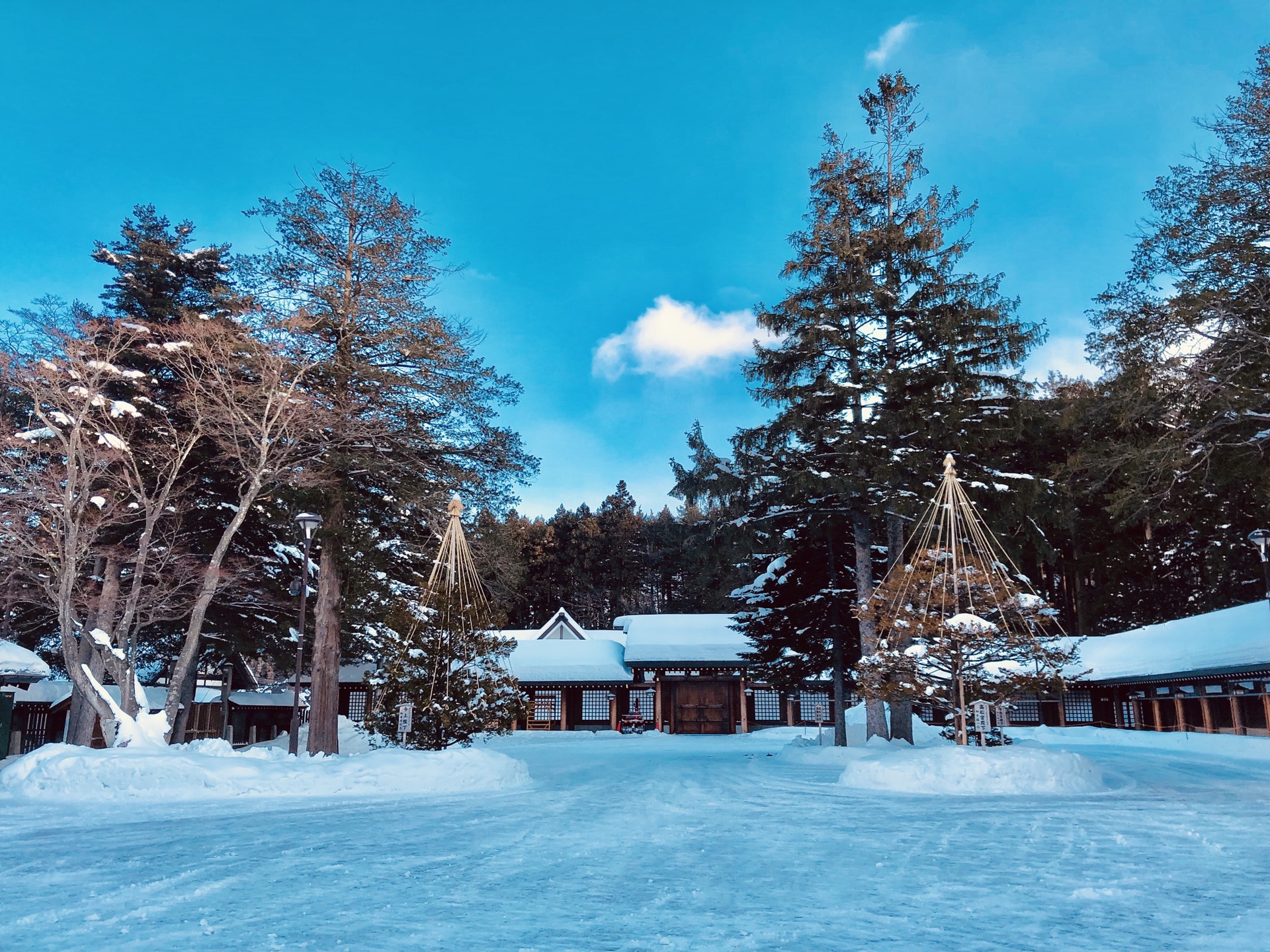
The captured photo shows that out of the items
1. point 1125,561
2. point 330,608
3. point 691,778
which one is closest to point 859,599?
point 691,778

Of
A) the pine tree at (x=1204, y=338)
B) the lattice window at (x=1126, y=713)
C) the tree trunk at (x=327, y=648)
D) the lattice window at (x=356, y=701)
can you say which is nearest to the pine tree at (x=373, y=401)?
the tree trunk at (x=327, y=648)

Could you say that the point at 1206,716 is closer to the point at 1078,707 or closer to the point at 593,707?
the point at 1078,707

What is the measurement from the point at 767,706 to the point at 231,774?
→ 999 inches

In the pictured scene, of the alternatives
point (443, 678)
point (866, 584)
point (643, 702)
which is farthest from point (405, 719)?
point (643, 702)

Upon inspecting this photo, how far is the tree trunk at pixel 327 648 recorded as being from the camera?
1642cm

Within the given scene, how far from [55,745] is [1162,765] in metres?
19.4

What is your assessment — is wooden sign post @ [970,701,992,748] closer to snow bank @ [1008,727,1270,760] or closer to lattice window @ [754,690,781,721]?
snow bank @ [1008,727,1270,760]

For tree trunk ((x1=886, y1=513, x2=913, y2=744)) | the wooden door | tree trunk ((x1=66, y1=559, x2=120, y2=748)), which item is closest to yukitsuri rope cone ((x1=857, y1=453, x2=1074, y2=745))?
tree trunk ((x1=886, y1=513, x2=913, y2=744))

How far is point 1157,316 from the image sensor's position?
16297mm

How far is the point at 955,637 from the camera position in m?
13.0

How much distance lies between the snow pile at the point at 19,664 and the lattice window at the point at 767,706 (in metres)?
23.6

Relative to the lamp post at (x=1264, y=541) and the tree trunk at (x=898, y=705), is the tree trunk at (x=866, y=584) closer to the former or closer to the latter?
the tree trunk at (x=898, y=705)

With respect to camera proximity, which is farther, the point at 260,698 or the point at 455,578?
the point at 260,698

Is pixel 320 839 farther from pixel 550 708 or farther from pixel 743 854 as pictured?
pixel 550 708
